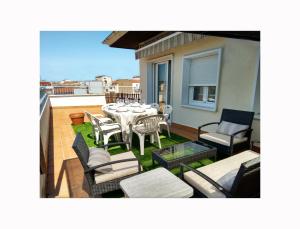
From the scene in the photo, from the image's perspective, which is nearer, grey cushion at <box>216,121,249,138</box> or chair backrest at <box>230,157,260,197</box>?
chair backrest at <box>230,157,260,197</box>

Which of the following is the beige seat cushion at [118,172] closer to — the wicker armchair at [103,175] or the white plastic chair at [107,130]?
the wicker armchair at [103,175]

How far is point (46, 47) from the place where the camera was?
196cm

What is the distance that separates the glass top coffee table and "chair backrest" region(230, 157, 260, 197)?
889 mm

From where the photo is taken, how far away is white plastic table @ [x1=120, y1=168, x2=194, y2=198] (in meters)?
1.45

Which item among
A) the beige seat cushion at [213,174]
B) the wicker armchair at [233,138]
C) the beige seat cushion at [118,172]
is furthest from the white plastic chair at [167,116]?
the beige seat cushion at [118,172]

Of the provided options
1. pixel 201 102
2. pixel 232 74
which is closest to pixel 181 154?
pixel 232 74

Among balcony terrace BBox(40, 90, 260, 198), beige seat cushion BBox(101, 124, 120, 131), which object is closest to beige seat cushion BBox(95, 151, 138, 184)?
balcony terrace BBox(40, 90, 260, 198)

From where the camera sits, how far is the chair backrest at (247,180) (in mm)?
1346

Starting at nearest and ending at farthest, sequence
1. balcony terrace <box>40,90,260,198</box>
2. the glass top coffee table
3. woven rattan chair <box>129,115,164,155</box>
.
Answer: balcony terrace <box>40,90,260,198</box>
the glass top coffee table
woven rattan chair <box>129,115,164,155</box>

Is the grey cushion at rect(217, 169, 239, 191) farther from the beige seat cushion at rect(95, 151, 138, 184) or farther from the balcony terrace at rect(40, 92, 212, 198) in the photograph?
the balcony terrace at rect(40, 92, 212, 198)
